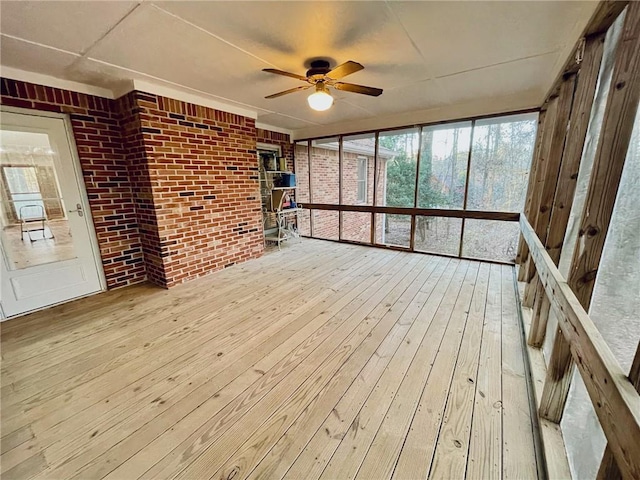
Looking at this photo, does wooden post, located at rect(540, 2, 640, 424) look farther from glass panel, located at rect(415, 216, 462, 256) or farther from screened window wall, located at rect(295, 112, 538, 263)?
glass panel, located at rect(415, 216, 462, 256)

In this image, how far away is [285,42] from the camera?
1.97m

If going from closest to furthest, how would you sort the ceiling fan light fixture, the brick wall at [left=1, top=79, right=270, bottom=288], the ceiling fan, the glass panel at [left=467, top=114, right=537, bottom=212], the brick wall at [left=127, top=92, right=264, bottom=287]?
the ceiling fan
the ceiling fan light fixture
the brick wall at [left=1, top=79, right=270, bottom=288]
the brick wall at [left=127, top=92, right=264, bottom=287]
the glass panel at [left=467, top=114, right=537, bottom=212]

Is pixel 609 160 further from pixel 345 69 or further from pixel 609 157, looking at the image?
pixel 345 69

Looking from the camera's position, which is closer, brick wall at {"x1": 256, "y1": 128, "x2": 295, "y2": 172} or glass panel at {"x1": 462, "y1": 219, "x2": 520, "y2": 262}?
glass panel at {"x1": 462, "y1": 219, "x2": 520, "y2": 262}

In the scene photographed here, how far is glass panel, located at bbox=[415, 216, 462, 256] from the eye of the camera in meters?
4.15

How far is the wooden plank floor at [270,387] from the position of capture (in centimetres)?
125

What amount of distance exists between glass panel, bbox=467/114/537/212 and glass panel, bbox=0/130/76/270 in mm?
5172

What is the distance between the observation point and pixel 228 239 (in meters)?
3.89

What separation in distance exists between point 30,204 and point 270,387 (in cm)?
306

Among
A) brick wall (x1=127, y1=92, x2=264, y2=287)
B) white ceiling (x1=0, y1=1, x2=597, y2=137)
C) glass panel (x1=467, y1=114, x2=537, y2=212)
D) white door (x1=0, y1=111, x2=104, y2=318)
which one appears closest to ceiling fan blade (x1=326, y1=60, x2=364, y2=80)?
white ceiling (x1=0, y1=1, x2=597, y2=137)

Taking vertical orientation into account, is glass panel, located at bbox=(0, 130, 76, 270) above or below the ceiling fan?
below

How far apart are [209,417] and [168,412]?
0.85 ft

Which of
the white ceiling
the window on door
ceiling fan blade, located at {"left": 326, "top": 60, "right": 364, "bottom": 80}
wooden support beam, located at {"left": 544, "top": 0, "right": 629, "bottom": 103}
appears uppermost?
the white ceiling

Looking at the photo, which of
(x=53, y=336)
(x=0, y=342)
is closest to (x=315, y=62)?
(x=53, y=336)
